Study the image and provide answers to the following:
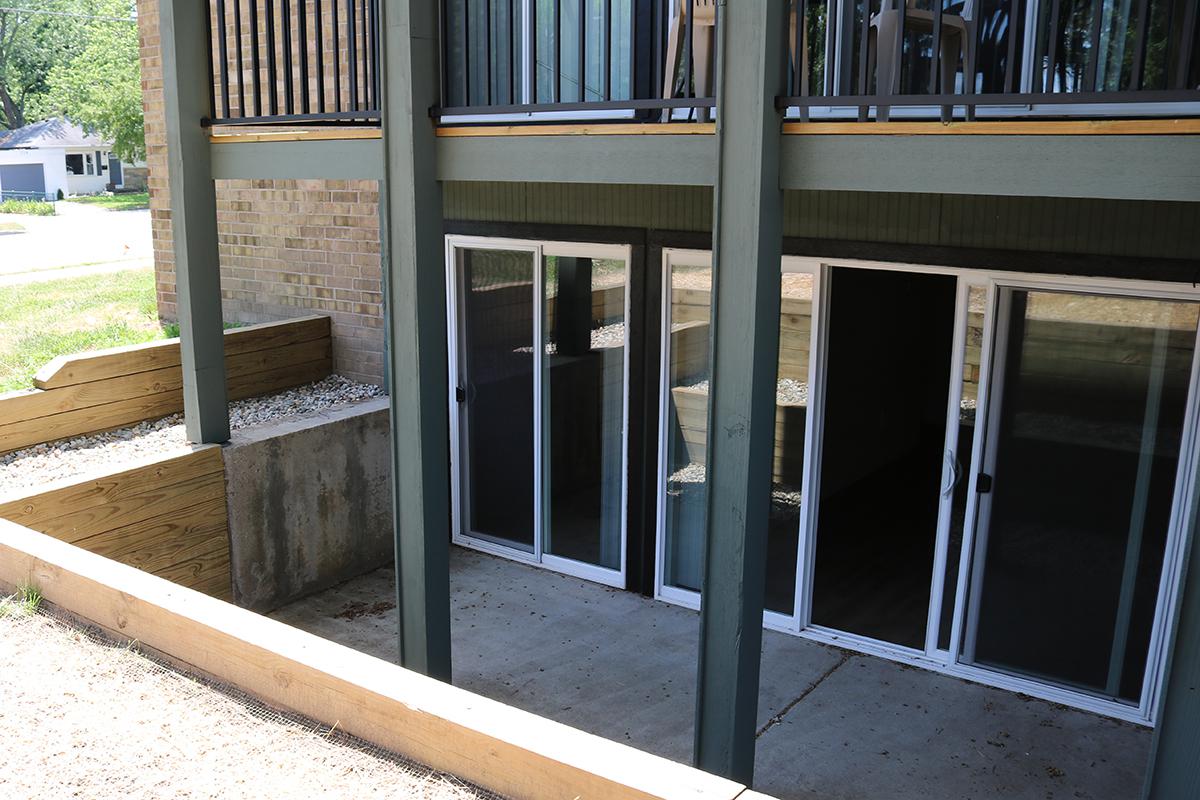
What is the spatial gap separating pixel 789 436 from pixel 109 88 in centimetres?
3816

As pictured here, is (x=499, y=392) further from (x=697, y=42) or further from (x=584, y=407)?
(x=697, y=42)

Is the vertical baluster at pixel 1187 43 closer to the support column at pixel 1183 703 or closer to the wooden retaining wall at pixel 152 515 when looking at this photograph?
the support column at pixel 1183 703

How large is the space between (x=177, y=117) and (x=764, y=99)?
141 inches

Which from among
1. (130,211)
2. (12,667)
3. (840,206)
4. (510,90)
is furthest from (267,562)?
(130,211)

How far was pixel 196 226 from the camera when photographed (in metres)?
5.90

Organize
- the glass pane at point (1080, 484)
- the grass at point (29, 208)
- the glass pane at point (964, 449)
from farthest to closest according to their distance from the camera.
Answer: the grass at point (29, 208) → the glass pane at point (964, 449) → the glass pane at point (1080, 484)

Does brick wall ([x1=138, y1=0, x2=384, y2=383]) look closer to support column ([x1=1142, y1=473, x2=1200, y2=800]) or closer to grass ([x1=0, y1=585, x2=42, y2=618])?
grass ([x1=0, y1=585, x2=42, y2=618])

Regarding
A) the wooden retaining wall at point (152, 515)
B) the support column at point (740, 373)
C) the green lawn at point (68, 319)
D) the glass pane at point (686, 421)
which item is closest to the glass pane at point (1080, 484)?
the glass pane at point (686, 421)

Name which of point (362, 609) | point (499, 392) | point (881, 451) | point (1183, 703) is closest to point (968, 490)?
point (1183, 703)

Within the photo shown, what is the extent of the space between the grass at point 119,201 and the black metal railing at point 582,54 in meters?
34.1

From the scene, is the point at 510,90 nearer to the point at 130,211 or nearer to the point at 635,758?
the point at 635,758

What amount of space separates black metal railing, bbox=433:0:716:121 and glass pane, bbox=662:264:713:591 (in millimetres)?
1055

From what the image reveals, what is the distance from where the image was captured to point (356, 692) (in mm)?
3336

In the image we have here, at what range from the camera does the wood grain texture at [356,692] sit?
2.83 meters
